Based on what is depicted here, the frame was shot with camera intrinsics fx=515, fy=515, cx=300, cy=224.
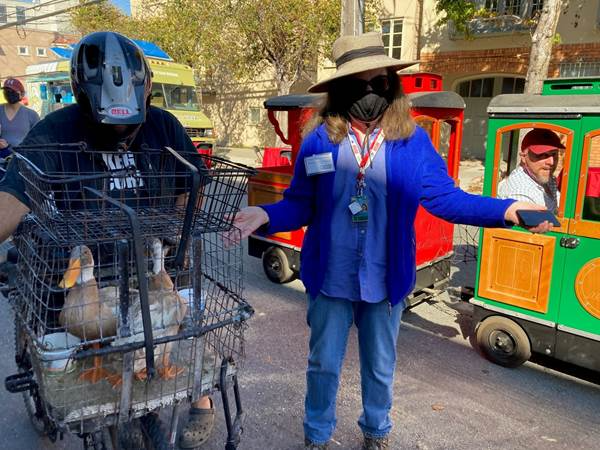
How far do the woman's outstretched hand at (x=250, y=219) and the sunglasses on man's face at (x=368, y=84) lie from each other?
2.42ft

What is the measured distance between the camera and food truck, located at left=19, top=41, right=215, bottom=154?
549 inches

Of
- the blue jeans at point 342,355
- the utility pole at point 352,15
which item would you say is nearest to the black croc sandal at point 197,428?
the blue jeans at point 342,355

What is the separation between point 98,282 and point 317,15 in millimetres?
14544

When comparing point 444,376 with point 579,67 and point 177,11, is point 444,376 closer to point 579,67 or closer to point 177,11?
point 579,67

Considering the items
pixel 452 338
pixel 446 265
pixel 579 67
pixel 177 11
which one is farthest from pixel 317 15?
pixel 452 338

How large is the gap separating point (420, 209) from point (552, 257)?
4.93 feet

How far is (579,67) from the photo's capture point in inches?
553

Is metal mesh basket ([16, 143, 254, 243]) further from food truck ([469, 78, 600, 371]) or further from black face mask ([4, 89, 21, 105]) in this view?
black face mask ([4, 89, 21, 105])

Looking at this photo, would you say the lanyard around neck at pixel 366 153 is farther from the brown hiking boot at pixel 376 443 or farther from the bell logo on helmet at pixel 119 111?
the brown hiking boot at pixel 376 443

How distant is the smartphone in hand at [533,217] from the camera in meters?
2.05

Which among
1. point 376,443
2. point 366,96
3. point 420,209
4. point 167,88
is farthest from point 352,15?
point 167,88

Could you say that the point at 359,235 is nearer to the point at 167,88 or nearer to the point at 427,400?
the point at 427,400

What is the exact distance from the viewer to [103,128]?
2.28 metres

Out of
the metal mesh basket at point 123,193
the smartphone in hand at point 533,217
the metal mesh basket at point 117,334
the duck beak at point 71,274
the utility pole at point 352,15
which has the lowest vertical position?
the metal mesh basket at point 117,334
